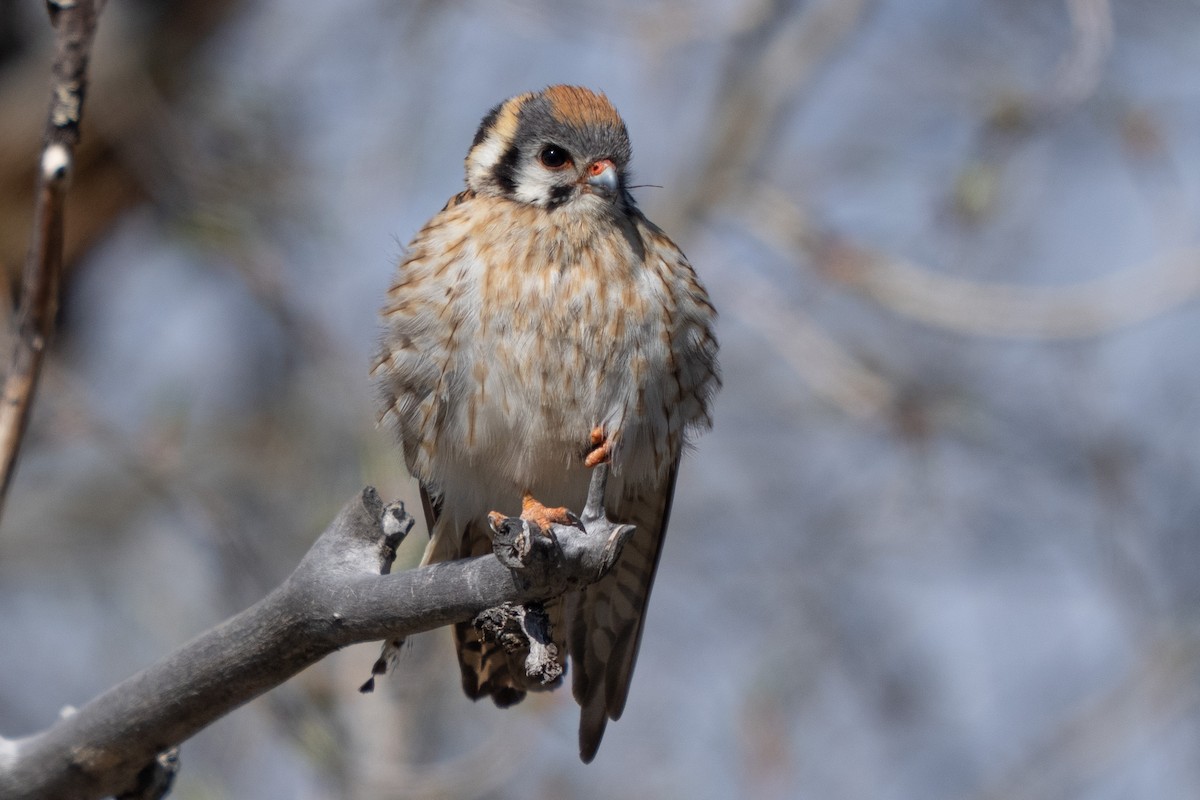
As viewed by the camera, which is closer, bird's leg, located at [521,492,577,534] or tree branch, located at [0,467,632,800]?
tree branch, located at [0,467,632,800]

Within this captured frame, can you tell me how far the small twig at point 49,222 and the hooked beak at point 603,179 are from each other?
1.20 meters

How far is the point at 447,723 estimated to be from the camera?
5.33 m

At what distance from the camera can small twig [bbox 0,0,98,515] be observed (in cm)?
211

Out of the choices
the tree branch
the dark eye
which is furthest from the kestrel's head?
the tree branch

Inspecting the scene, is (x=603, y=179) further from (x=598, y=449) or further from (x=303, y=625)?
(x=303, y=625)

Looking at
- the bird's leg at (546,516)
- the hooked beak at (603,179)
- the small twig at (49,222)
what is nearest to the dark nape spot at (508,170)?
the hooked beak at (603,179)

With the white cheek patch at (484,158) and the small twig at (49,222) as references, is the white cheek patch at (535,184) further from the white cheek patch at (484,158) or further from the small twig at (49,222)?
the small twig at (49,222)

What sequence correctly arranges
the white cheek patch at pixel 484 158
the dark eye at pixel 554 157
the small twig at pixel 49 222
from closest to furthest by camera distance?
the small twig at pixel 49 222, the dark eye at pixel 554 157, the white cheek patch at pixel 484 158

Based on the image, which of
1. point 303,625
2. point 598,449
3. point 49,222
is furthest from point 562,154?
point 303,625

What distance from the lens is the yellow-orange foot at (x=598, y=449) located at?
283cm

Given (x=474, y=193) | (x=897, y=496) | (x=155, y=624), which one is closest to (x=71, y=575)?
(x=155, y=624)

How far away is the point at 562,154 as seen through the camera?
312cm

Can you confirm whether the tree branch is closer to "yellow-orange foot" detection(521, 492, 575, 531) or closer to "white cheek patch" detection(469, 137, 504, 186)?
"yellow-orange foot" detection(521, 492, 575, 531)

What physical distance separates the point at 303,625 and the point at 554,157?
1549mm
